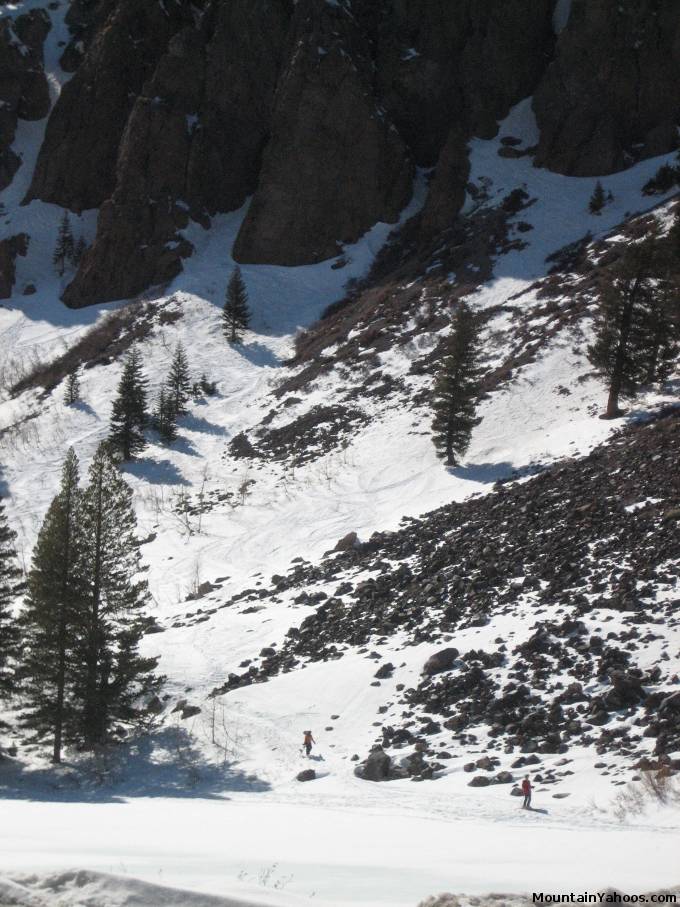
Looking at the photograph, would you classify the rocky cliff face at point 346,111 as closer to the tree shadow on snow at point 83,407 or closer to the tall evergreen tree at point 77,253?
the tall evergreen tree at point 77,253

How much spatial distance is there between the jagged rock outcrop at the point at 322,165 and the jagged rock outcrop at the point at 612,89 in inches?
619

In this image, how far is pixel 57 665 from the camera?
19.6m

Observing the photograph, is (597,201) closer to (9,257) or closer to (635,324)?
(635,324)

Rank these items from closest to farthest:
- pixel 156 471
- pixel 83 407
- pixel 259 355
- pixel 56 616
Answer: pixel 56 616 → pixel 156 471 → pixel 83 407 → pixel 259 355

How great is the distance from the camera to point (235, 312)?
6200 centimetres

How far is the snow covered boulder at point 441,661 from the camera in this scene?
18.4 m

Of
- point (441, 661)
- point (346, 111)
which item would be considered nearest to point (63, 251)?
point (346, 111)

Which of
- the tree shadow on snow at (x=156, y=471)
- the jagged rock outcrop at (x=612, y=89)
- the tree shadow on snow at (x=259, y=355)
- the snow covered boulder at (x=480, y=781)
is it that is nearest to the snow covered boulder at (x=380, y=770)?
the snow covered boulder at (x=480, y=781)

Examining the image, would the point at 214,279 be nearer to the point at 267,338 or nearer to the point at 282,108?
the point at 267,338

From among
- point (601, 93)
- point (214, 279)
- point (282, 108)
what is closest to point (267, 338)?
point (214, 279)

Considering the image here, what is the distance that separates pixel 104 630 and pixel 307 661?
18.5ft

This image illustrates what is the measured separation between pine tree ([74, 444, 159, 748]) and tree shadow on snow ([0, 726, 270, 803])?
2.78ft

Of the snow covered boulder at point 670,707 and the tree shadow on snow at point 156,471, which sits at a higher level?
the tree shadow on snow at point 156,471

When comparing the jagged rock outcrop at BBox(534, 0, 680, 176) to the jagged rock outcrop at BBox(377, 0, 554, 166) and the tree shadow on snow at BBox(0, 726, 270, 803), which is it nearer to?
the jagged rock outcrop at BBox(377, 0, 554, 166)
